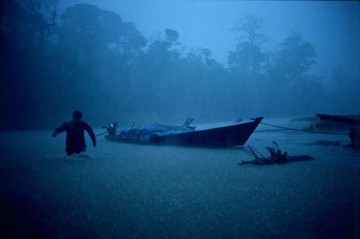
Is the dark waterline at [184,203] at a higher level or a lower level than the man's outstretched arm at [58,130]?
lower

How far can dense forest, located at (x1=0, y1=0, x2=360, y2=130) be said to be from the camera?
2169 centimetres

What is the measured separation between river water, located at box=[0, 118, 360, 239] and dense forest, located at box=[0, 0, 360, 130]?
2226 centimetres

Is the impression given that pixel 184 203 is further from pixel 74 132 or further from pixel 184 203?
pixel 74 132

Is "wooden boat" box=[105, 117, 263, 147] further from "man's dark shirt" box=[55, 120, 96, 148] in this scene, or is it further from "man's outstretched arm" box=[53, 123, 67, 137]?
"man's outstretched arm" box=[53, 123, 67, 137]

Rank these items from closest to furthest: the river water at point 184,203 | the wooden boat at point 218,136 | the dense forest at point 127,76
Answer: the river water at point 184,203 < the wooden boat at point 218,136 < the dense forest at point 127,76

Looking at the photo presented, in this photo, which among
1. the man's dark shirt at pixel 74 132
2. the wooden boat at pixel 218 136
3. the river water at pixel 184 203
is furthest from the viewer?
the wooden boat at pixel 218 136

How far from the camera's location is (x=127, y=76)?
97.5 feet

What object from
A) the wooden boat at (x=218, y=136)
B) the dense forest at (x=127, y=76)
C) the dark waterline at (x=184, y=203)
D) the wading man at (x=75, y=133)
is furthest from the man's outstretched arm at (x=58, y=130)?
the dense forest at (x=127, y=76)

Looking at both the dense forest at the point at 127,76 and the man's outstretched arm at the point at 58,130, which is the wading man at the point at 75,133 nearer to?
the man's outstretched arm at the point at 58,130

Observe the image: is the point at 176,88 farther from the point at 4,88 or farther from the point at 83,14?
the point at 4,88

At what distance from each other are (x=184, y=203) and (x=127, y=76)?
97.4ft

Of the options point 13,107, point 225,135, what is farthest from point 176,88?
point 225,135

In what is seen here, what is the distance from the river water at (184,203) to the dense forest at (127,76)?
2226 centimetres

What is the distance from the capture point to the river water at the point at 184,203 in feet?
5.70
